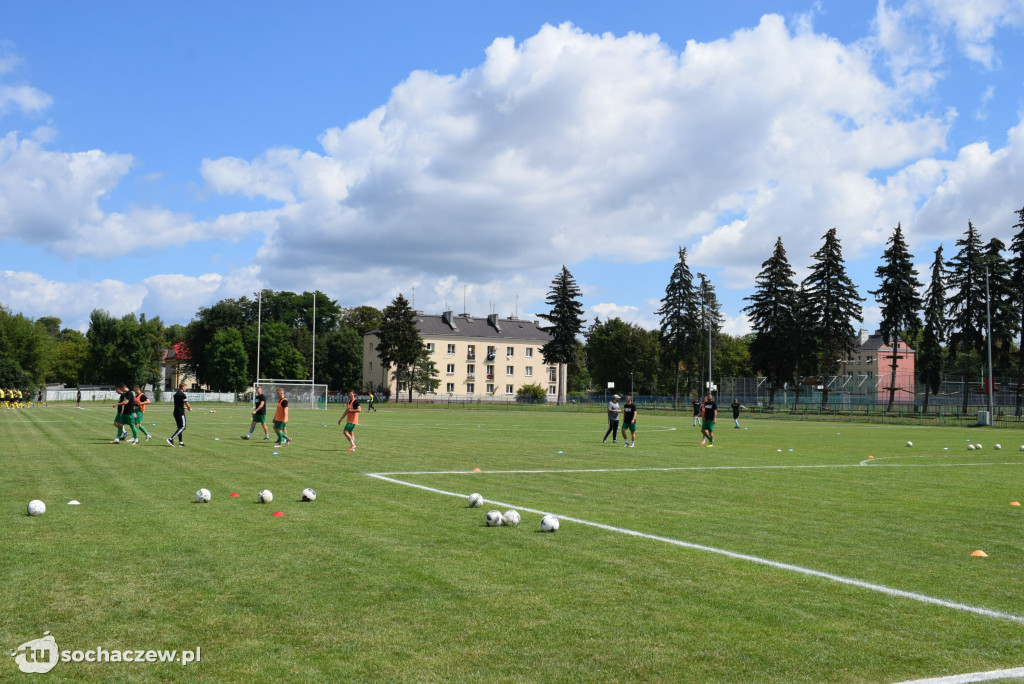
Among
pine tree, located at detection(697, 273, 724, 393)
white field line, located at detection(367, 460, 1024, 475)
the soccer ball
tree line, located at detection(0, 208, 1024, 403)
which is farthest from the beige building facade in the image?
the soccer ball

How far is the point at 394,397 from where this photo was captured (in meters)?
114

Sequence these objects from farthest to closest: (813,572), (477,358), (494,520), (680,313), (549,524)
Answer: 1. (477,358)
2. (680,313)
3. (494,520)
4. (549,524)
5. (813,572)

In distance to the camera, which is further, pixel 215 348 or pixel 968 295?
pixel 215 348

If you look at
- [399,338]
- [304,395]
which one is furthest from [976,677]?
[399,338]

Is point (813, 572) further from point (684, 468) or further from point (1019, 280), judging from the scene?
point (1019, 280)

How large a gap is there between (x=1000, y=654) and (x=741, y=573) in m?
2.68

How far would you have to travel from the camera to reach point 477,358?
11844cm

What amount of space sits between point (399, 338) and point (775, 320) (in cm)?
4755

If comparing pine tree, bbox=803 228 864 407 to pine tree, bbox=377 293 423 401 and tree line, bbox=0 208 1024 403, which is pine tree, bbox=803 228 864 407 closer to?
tree line, bbox=0 208 1024 403

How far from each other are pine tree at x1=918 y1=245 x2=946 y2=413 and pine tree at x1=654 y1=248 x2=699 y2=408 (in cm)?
2389

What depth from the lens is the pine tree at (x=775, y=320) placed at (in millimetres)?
79750

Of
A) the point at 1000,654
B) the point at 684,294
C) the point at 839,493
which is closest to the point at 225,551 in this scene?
the point at 1000,654

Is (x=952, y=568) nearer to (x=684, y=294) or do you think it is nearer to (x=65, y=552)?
(x=65, y=552)

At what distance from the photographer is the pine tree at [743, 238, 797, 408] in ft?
262
